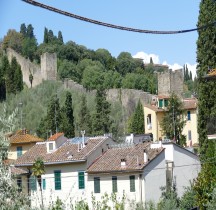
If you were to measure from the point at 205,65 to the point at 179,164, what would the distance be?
440 cm

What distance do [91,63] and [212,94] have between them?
64856 mm

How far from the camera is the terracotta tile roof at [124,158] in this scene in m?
29.6

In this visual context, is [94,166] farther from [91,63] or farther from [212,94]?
[91,63]

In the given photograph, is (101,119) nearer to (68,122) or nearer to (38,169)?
(68,122)

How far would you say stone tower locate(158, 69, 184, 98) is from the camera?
2726 inches

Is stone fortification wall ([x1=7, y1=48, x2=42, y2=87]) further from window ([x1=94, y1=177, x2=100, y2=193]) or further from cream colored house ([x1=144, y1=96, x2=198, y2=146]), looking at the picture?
window ([x1=94, y1=177, x2=100, y2=193])

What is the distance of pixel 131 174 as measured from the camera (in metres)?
29.5

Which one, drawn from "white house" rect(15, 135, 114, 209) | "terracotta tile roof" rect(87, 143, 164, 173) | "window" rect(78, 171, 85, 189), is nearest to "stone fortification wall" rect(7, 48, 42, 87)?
"white house" rect(15, 135, 114, 209)

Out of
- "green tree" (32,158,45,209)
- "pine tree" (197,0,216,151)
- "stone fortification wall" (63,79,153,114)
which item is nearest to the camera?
"pine tree" (197,0,216,151)

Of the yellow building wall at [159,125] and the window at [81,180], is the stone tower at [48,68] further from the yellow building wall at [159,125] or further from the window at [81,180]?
the window at [81,180]

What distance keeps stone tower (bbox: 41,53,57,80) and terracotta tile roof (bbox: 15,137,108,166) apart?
145ft

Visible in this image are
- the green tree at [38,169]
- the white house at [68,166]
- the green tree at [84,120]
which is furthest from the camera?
the green tree at [84,120]

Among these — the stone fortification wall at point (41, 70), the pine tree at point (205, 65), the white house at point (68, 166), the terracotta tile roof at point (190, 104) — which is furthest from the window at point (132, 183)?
the stone fortification wall at point (41, 70)

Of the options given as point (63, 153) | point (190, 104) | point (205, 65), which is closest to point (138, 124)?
point (190, 104)
